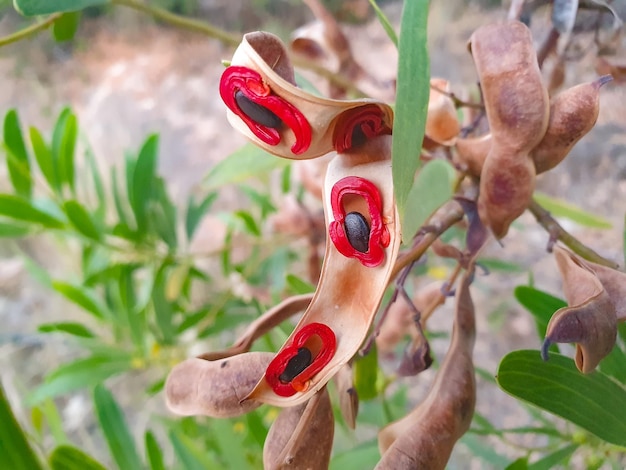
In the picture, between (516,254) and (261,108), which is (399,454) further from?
(516,254)

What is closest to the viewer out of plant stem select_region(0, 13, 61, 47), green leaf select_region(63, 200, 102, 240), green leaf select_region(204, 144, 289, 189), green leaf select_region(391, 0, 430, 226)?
green leaf select_region(391, 0, 430, 226)

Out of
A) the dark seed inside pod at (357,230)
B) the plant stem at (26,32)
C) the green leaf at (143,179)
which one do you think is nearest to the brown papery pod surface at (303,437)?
the dark seed inside pod at (357,230)

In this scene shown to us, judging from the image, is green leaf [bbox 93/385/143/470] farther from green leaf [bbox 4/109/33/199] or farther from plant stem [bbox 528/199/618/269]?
plant stem [bbox 528/199/618/269]

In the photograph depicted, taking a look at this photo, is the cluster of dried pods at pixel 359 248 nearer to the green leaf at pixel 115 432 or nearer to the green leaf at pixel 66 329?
the green leaf at pixel 115 432

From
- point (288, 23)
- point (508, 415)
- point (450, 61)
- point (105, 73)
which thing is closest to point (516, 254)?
point (508, 415)

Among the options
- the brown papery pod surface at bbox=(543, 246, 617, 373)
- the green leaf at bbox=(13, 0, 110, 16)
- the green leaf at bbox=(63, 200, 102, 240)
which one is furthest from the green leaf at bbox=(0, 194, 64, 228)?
the brown papery pod surface at bbox=(543, 246, 617, 373)

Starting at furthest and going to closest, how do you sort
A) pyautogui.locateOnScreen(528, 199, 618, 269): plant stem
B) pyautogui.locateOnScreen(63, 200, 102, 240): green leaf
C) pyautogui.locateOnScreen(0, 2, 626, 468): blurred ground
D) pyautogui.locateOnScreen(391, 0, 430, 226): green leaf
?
pyautogui.locateOnScreen(0, 2, 626, 468): blurred ground < pyautogui.locateOnScreen(63, 200, 102, 240): green leaf < pyautogui.locateOnScreen(528, 199, 618, 269): plant stem < pyautogui.locateOnScreen(391, 0, 430, 226): green leaf

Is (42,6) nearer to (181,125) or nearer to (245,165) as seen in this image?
(245,165)

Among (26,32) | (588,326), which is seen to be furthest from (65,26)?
(588,326)
